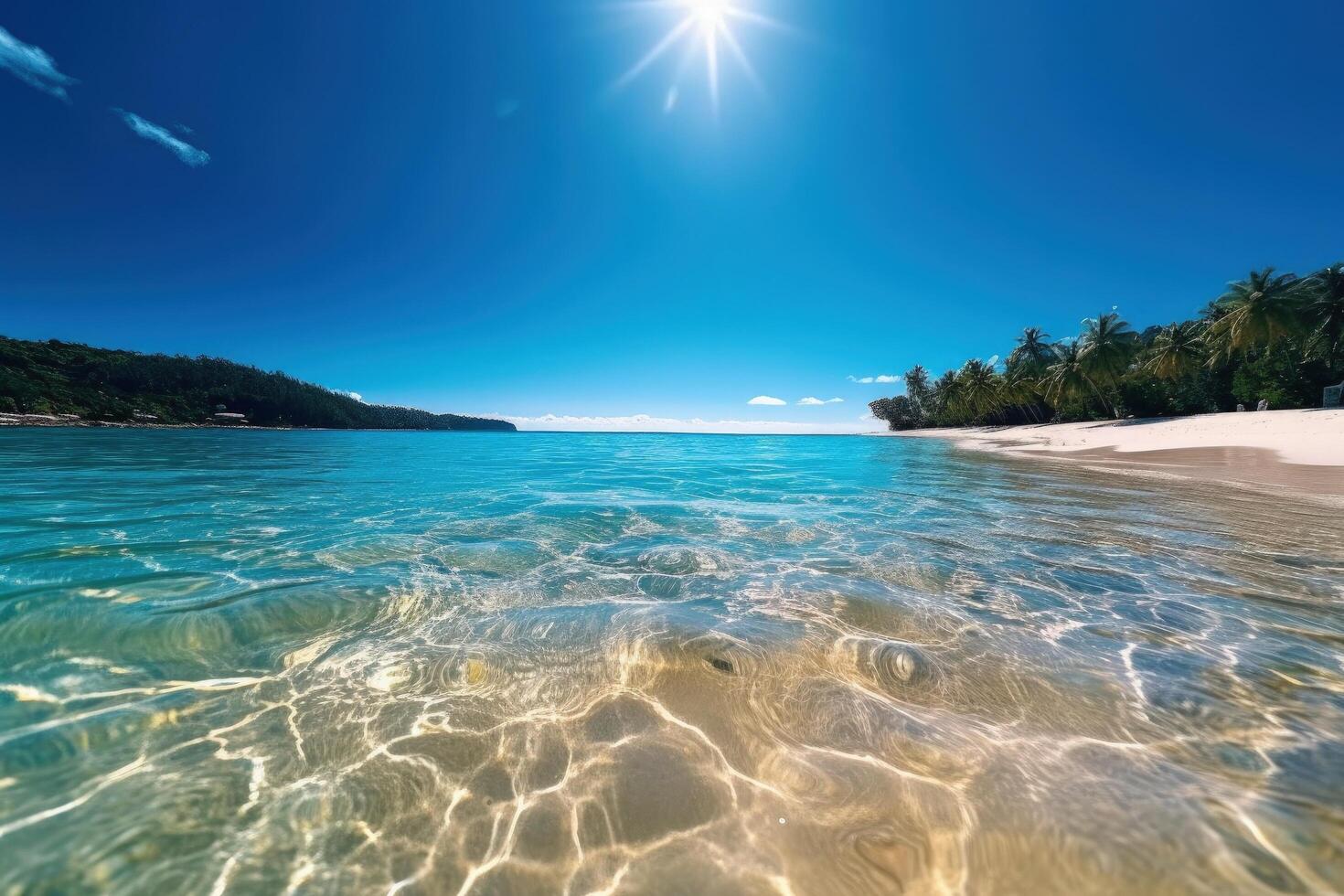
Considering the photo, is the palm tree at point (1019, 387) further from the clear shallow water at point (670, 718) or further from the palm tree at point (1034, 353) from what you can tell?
the clear shallow water at point (670, 718)

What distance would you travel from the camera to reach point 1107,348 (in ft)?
158

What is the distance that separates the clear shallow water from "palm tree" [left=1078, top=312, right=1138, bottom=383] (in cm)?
5510

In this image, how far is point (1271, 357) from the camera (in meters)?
40.3

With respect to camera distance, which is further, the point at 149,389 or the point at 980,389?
the point at 149,389

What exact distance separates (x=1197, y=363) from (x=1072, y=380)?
9.41 meters

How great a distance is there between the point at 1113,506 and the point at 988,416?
8175cm

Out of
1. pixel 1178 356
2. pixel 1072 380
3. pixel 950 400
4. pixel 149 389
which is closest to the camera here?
pixel 1178 356

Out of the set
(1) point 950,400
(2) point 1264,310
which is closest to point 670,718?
(2) point 1264,310

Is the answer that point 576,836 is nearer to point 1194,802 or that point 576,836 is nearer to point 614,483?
point 1194,802

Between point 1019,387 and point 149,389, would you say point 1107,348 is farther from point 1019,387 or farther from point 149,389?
point 149,389

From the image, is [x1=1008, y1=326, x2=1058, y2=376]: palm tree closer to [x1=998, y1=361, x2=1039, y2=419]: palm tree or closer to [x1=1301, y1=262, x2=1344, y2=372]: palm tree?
[x1=998, y1=361, x2=1039, y2=419]: palm tree

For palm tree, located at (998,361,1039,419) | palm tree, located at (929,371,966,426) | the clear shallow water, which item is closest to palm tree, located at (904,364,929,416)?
palm tree, located at (929,371,966,426)

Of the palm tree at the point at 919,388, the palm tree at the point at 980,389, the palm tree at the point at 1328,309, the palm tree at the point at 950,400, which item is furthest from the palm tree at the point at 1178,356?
the palm tree at the point at 919,388

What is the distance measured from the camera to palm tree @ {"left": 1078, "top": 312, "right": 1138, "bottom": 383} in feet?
158
